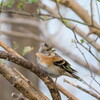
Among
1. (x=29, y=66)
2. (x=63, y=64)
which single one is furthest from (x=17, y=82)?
(x=63, y=64)

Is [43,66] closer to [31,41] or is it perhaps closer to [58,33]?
[58,33]

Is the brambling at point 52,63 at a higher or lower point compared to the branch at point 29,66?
lower

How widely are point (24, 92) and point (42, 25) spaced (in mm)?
2124

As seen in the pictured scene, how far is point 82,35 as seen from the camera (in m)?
1.92

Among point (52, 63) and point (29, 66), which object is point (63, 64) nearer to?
point (52, 63)

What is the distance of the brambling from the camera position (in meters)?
1.34

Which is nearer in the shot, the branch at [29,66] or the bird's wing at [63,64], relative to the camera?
the branch at [29,66]

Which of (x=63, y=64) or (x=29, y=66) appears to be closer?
(x=29, y=66)

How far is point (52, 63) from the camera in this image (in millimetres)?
1378

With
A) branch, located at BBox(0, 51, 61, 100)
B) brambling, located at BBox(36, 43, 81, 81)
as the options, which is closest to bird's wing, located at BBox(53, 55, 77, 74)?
brambling, located at BBox(36, 43, 81, 81)

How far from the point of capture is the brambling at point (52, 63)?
1344 mm

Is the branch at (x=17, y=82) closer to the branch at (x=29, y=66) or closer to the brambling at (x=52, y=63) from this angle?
the branch at (x=29, y=66)

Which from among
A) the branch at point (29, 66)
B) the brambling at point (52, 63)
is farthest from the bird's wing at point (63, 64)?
the branch at point (29, 66)

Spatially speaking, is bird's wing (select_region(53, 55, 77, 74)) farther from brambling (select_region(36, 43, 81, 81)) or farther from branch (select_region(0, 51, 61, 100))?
branch (select_region(0, 51, 61, 100))
